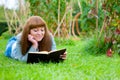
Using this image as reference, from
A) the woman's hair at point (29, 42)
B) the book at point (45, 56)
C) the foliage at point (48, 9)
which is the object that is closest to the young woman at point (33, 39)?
the woman's hair at point (29, 42)

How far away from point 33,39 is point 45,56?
0.49 metres

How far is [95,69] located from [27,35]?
1.06 meters

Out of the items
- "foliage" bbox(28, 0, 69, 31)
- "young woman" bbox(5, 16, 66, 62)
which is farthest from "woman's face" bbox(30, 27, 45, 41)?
"foliage" bbox(28, 0, 69, 31)

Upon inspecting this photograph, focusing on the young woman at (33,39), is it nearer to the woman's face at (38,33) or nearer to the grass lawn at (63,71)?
the woman's face at (38,33)

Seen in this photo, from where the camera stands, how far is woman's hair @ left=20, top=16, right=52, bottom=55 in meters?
4.56

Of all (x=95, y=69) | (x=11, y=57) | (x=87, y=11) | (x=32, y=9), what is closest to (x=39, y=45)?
(x=11, y=57)

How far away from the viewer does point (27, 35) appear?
15.1 feet

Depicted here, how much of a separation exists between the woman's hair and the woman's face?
0.04 metres

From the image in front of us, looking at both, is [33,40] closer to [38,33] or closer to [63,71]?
[38,33]

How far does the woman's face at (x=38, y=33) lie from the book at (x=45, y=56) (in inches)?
14.4

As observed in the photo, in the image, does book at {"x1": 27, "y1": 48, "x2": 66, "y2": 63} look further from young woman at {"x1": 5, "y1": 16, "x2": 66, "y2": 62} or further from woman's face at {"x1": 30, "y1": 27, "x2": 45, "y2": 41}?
woman's face at {"x1": 30, "y1": 27, "x2": 45, "y2": 41}

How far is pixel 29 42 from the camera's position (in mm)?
4691

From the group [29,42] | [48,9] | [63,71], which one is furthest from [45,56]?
[48,9]

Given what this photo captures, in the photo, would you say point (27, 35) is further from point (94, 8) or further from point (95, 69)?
point (94, 8)
